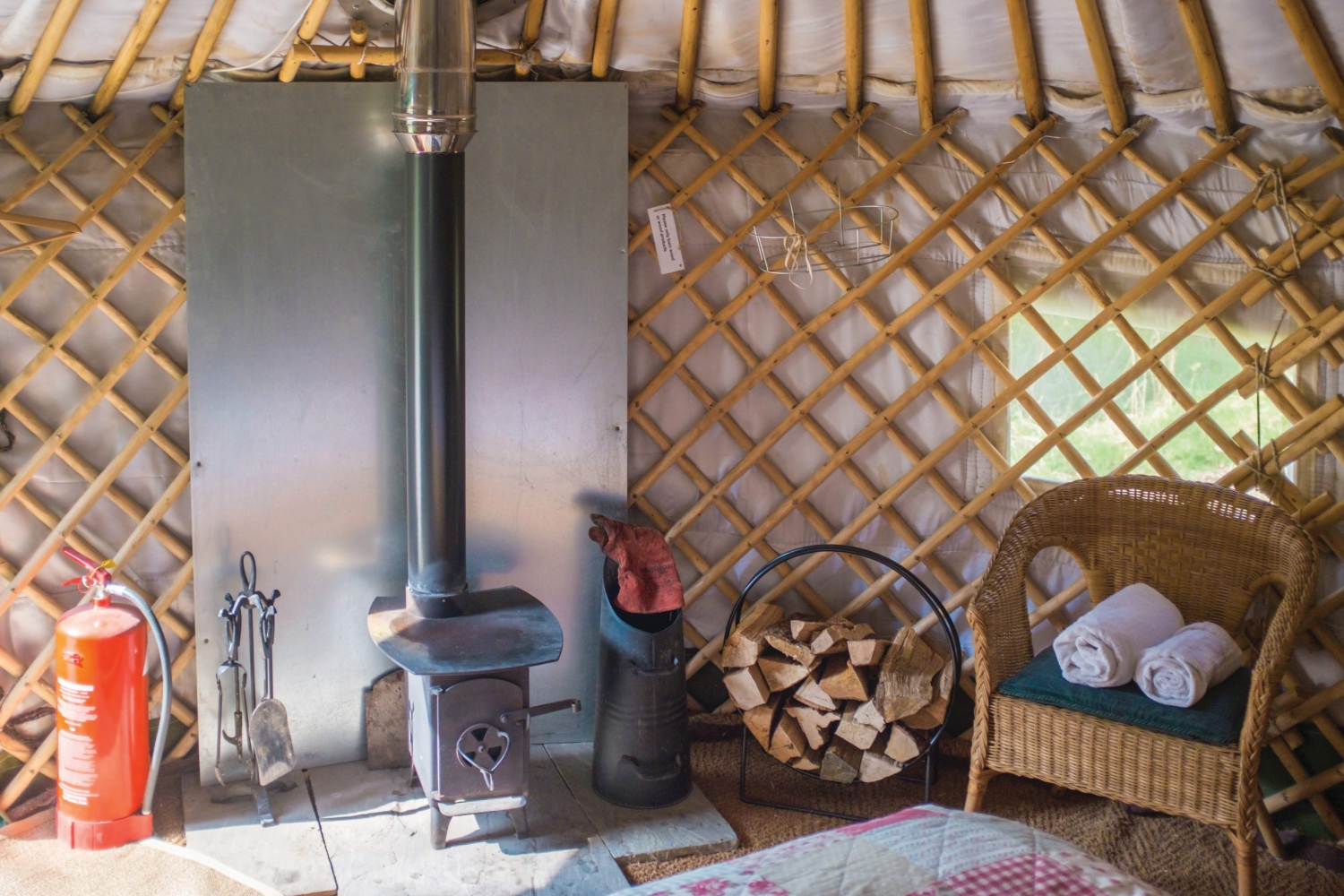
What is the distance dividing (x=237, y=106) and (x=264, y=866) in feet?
A: 5.16

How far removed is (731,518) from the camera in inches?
112

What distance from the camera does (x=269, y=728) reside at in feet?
8.16

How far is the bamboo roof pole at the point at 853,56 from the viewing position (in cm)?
242

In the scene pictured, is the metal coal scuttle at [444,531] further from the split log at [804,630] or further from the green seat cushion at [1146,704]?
the green seat cushion at [1146,704]

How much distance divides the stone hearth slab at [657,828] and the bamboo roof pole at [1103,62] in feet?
5.75

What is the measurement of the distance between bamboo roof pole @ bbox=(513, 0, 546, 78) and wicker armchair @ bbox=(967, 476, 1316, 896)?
4.81 ft

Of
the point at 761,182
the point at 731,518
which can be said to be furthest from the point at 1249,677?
the point at 761,182

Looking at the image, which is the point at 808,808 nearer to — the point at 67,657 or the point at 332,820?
the point at 332,820

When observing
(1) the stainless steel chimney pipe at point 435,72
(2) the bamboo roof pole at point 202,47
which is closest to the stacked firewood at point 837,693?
(1) the stainless steel chimney pipe at point 435,72

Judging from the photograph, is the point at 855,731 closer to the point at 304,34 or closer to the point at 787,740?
the point at 787,740

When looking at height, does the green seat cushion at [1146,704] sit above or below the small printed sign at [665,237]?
below

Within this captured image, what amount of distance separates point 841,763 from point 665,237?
50.4 inches

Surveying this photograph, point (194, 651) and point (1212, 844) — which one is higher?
point (194, 651)

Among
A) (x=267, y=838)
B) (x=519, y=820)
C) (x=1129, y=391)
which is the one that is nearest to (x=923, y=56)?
(x=1129, y=391)
